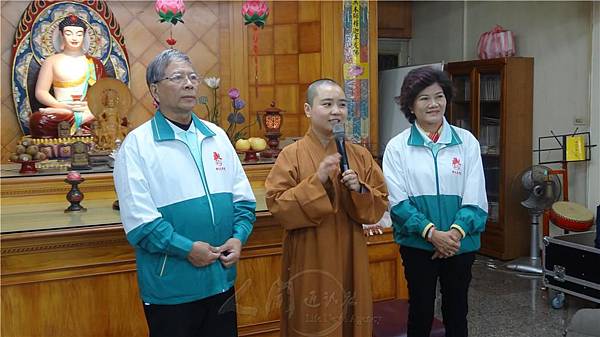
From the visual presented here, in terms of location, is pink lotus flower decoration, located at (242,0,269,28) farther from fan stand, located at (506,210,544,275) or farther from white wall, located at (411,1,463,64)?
fan stand, located at (506,210,544,275)

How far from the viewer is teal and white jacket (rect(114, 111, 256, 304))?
6.14 ft

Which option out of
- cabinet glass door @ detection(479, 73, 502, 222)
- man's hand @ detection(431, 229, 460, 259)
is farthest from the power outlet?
man's hand @ detection(431, 229, 460, 259)

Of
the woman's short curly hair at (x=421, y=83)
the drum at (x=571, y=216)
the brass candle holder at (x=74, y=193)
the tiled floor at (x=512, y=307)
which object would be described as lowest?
the tiled floor at (x=512, y=307)

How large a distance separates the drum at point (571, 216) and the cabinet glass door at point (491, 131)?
81 centimetres

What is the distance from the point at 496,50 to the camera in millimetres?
5648

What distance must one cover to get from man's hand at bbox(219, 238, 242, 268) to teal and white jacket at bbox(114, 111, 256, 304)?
26 mm

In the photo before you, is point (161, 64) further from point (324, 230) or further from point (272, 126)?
point (272, 126)

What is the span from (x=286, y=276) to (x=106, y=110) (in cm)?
268

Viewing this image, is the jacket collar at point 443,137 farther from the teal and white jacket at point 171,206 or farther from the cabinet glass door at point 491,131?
the cabinet glass door at point 491,131

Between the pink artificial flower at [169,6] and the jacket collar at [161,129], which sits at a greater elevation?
Result: the pink artificial flower at [169,6]

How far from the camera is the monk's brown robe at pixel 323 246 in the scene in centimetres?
213

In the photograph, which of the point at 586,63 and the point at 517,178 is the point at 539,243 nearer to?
the point at 517,178

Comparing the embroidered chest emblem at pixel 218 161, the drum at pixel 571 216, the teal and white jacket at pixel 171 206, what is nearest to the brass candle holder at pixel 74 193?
the teal and white jacket at pixel 171 206

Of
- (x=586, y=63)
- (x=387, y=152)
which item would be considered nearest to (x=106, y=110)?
(x=387, y=152)
